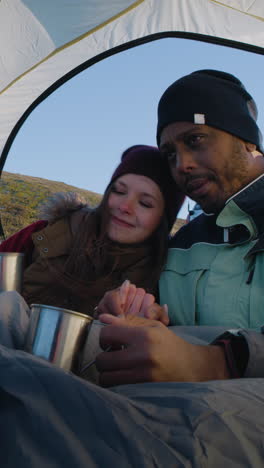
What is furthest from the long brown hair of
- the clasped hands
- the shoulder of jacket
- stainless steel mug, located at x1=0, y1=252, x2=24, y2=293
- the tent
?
the tent

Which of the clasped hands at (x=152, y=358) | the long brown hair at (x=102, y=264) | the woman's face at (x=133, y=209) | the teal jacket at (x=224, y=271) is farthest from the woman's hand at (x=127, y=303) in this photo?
the woman's face at (x=133, y=209)

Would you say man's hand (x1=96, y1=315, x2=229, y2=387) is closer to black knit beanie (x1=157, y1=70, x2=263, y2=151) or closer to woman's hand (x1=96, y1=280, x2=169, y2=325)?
woman's hand (x1=96, y1=280, x2=169, y2=325)

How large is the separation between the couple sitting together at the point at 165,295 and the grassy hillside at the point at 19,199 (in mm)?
3378

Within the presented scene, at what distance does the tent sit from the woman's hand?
7.49ft

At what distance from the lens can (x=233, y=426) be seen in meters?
0.72

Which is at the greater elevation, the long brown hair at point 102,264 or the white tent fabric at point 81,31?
the white tent fabric at point 81,31

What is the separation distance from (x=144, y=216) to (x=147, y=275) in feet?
0.91

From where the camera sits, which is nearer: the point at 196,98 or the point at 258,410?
the point at 258,410

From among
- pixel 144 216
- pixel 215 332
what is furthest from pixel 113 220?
pixel 215 332

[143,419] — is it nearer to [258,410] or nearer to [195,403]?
[195,403]

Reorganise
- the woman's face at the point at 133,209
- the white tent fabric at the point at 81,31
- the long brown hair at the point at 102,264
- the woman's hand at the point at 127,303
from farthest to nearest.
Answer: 1. the white tent fabric at the point at 81,31
2. the woman's face at the point at 133,209
3. the long brown hair at the point at 102,264
4. the woman's hand at the point at 127,303

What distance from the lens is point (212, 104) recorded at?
2.22m

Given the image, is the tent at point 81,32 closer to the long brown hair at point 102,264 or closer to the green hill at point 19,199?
the long brown hair at point 102,264

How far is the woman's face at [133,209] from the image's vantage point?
2127 millimetres
